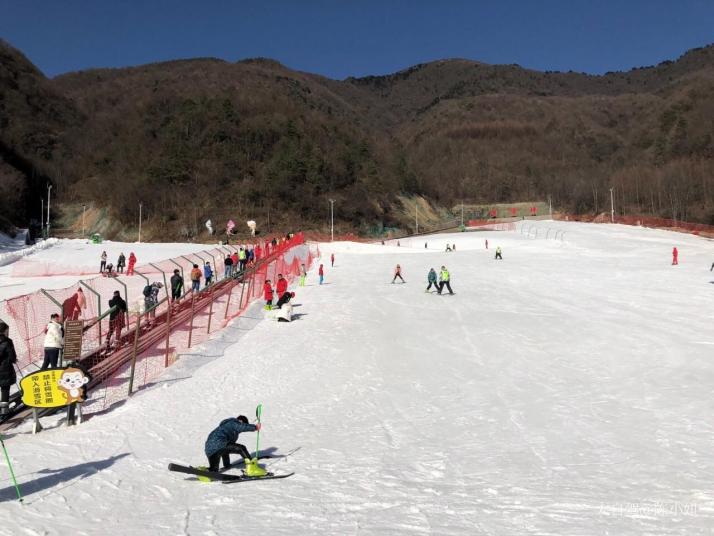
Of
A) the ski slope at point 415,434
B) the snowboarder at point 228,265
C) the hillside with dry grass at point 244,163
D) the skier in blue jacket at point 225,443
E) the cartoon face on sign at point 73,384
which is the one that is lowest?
the ski slope at point 415,434

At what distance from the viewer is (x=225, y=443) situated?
25.3ft

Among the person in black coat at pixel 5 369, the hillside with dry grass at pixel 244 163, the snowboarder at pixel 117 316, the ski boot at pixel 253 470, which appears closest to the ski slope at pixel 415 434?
the ski boot at pixel 253 470

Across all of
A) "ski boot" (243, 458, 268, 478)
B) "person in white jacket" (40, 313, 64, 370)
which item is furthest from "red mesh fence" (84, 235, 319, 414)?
"ski boot" (243, 458, 268, 478)

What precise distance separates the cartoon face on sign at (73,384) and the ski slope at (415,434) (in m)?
0.57

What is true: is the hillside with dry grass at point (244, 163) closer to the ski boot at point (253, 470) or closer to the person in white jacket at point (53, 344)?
the person in white jacket at point (53, 344)

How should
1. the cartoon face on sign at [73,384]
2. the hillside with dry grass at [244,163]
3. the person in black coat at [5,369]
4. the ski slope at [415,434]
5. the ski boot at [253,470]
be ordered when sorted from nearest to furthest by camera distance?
1. the ski slope at [415,434]
2. the ski boot at [253,470]
3. the cartoon face on sign at [73,384]
4. the person in black coat at [5,369]
5. the hillside with dry grass at [244,163]

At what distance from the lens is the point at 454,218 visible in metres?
121

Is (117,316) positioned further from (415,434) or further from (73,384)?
(415,434)

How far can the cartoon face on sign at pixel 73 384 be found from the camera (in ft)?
29.5

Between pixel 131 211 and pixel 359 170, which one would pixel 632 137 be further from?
pixel 131 211

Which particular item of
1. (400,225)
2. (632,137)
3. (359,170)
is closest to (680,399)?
(400,225)

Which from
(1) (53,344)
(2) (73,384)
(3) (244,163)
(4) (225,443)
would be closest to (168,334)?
(1) (53,344)

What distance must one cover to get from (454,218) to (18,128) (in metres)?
94.9

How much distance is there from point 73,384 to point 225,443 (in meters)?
2.92
